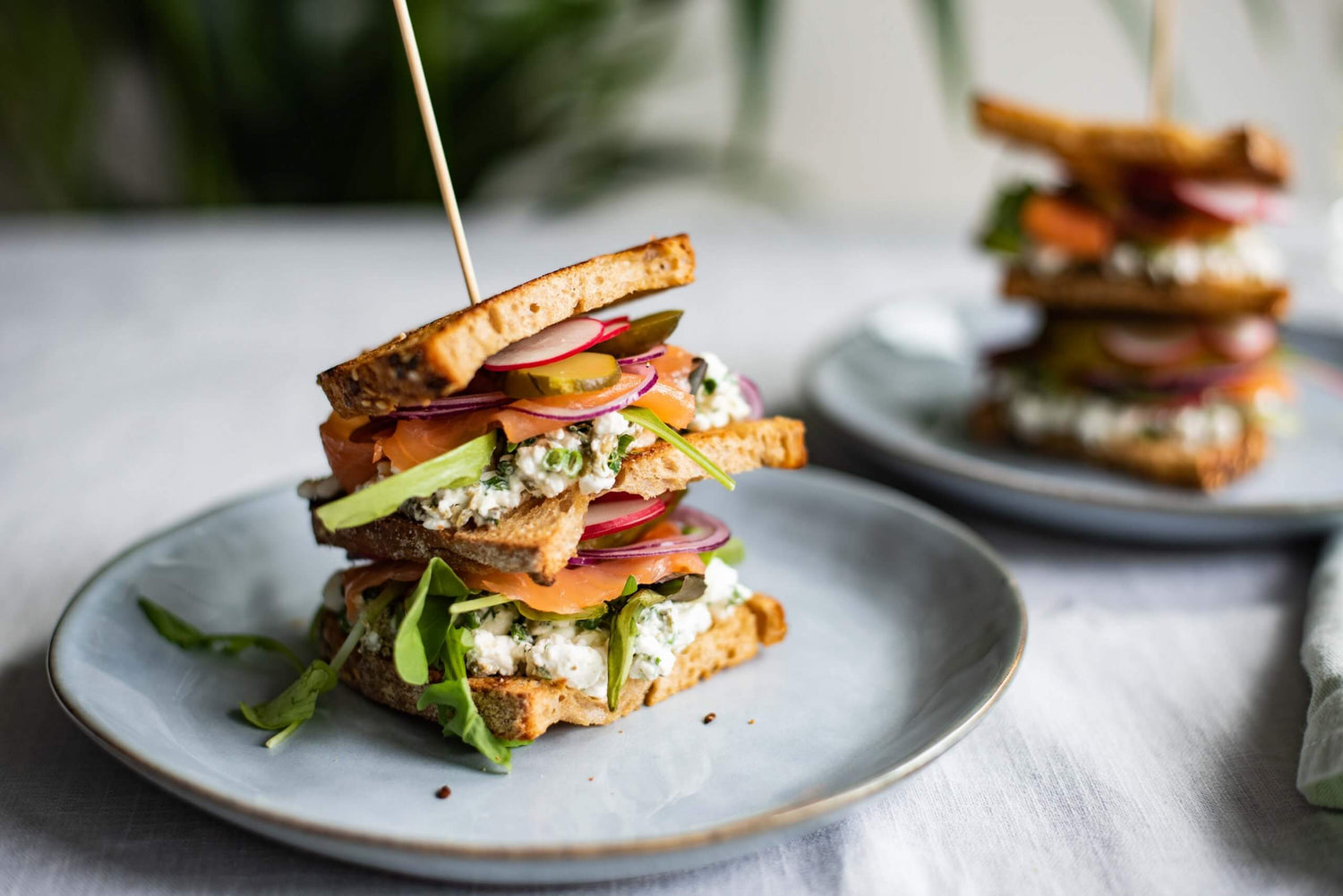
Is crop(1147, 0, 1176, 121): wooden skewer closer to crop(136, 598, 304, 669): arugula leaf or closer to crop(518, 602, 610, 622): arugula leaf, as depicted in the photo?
crop(518, 602, 610, 622): arugula leaf

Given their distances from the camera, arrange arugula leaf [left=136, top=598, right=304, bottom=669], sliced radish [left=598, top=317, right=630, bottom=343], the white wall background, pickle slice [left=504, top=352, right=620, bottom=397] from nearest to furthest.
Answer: pickle slice [left=504, top=352, right=620, bottom=397] → sliced radish [left=598, top=317, right=630, bottom=343] → arugula leaf [left=136, top=598, right=304, bottom=669] → the white wall background

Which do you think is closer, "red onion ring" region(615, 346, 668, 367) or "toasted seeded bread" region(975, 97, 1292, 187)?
"red onion ring" region(615, 346, 668, 367)

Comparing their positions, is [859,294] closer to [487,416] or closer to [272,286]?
[272,286]

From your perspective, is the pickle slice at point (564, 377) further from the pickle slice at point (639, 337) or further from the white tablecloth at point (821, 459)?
the white tablecloth at point (821, 459)

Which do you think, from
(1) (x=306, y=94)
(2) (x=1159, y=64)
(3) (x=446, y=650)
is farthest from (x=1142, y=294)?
(1) (x=306, y=94)

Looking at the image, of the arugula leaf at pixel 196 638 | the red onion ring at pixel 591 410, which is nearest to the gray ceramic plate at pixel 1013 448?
the red onion ring at pixel 591 410

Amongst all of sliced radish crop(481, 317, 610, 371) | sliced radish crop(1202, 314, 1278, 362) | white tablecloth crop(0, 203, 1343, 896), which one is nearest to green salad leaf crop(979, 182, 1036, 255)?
sliced radish crop(1202, 314, 1278, 362)

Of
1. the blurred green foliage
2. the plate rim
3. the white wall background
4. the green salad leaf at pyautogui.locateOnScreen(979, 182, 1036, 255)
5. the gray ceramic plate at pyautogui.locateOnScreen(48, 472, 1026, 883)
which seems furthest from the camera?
the white wall background
